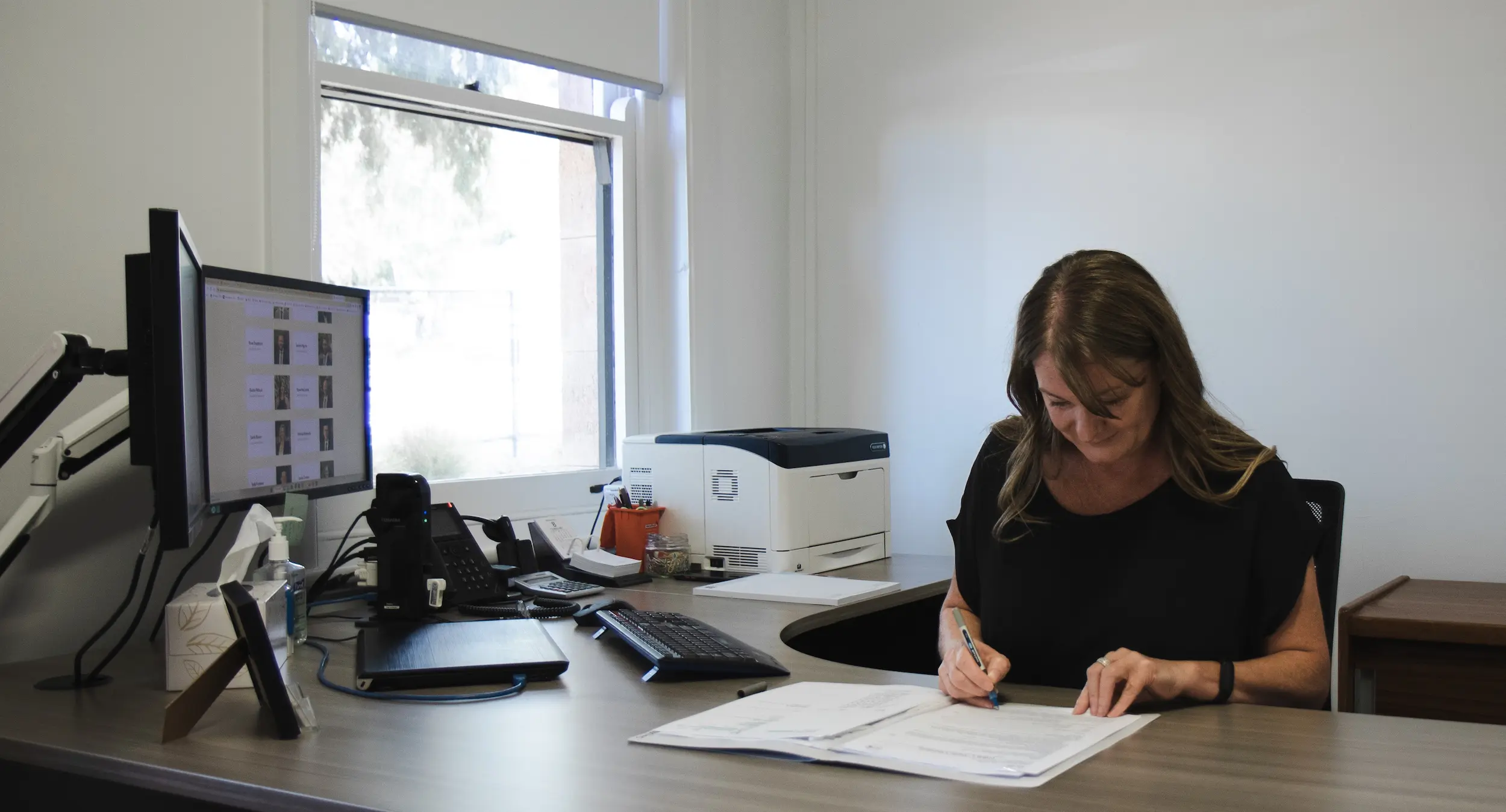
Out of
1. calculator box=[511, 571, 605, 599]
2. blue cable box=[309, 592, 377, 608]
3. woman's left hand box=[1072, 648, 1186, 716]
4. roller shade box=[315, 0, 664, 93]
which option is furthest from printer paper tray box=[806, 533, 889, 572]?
roller shade box=[315, 0, 664, 93]

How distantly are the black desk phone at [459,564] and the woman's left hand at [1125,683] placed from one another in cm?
114

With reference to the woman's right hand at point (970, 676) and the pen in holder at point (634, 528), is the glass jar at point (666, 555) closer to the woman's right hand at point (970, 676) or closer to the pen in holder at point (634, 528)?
the pen in holder at point (634, 528)

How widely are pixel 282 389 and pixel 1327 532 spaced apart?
175 cm

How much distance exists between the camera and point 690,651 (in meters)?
1.52

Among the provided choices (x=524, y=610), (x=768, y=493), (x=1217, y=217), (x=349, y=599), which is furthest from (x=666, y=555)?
(x=1217, y=217)

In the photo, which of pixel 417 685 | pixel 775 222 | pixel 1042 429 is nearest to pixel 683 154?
pixel 775 222

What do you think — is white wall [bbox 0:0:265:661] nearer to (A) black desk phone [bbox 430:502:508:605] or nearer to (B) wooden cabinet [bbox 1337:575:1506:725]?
(A) black desk phone [bbox 430:502:508:605]

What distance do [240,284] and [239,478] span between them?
12.3 inches

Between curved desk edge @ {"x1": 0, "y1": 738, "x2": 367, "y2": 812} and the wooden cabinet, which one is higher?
curved desk edge @ {"x1": 0, "y1": 738, "x2": 367, "y2": 812}

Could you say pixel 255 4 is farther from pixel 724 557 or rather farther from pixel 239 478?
pixel 724 557

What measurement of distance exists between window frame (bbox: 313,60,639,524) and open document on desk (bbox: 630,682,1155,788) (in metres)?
1.43

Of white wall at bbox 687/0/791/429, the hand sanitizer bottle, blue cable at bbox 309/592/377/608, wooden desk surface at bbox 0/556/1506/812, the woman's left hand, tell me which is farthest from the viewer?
white wall at bbox 687/0/791/429

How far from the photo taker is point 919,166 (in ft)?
11.0

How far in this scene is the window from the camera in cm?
258
